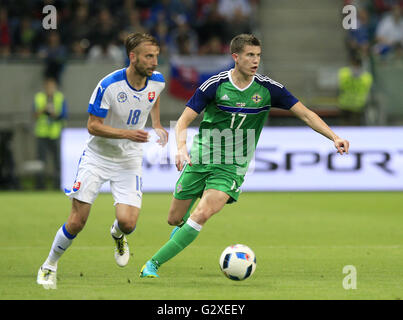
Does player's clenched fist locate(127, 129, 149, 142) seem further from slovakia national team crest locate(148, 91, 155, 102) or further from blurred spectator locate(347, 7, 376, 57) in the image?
blurred spectator locate(347, 7, 376, 57)

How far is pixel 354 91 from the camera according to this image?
1930cm

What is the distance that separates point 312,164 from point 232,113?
896 centimetres

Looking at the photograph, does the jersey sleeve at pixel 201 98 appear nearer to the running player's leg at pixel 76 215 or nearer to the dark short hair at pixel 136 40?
the dark short hair at pixel 136 40

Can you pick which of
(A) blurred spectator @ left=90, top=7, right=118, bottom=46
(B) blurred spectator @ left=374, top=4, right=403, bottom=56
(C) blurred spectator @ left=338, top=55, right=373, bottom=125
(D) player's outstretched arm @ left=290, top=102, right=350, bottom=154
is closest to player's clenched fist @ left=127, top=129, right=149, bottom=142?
(D) player's outstretched arm @ left=290, top=102, right=350, bottom=154

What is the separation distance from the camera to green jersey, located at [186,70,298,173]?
7809mm

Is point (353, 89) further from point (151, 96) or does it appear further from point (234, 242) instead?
point (151, 96)

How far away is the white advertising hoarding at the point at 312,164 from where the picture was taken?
1661cm

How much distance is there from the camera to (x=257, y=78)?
7.89m

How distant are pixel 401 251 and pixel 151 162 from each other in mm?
8059

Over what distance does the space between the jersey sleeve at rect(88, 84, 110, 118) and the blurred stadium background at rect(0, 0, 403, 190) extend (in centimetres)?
1087

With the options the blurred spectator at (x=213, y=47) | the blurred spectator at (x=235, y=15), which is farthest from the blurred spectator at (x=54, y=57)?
the blurred spectator at (x=235, y=15)

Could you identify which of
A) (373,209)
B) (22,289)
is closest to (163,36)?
(373,209)

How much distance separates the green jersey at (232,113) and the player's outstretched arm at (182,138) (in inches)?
3.9
